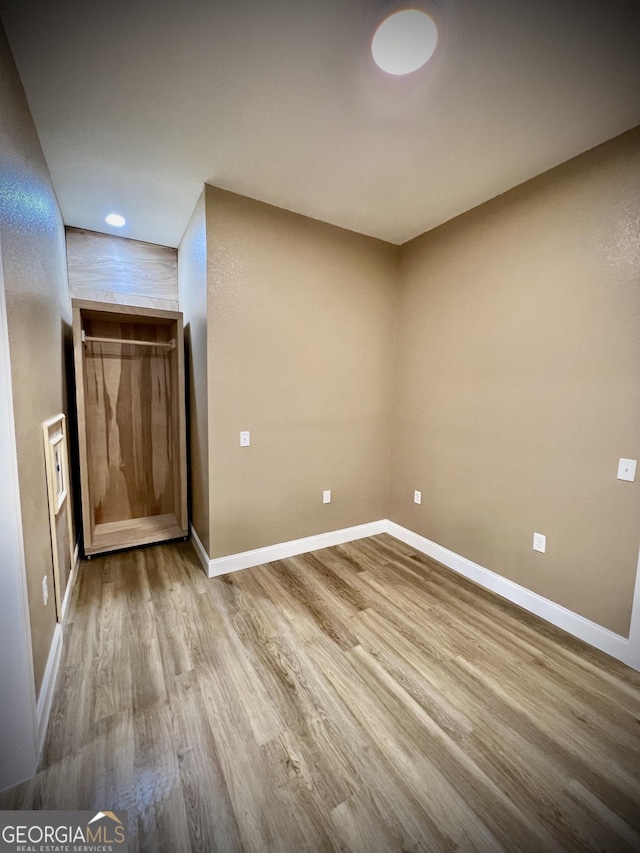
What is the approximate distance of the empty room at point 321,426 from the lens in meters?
1.16

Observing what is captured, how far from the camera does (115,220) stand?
265cm

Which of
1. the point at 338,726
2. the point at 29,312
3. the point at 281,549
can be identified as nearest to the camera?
the point at 338,726

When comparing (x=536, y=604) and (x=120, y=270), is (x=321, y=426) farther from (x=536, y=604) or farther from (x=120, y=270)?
(x=120, y=270)

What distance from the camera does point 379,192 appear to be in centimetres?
225

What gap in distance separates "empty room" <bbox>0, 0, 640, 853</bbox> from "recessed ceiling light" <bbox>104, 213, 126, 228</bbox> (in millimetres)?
37

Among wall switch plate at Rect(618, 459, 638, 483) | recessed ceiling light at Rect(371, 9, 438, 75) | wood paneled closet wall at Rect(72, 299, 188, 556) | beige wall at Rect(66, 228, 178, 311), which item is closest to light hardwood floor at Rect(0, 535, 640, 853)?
wood paneled closet wall at Rect(72, 299, 188, 556)

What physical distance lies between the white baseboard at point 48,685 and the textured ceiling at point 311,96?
2.58 meters

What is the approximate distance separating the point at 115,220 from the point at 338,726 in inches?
142

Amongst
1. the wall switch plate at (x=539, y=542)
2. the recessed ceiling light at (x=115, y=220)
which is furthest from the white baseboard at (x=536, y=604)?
the recessed ceiling light at (x=115, y=220)

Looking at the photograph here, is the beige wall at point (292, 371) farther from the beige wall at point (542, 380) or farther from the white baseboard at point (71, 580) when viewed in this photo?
the white baseboard at point (71, 580)

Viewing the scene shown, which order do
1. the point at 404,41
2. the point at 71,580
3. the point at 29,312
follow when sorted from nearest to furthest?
the point at 404,41 → the point at 29,312 → the point at 71,580

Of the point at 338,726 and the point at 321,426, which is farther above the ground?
the point at 321,426

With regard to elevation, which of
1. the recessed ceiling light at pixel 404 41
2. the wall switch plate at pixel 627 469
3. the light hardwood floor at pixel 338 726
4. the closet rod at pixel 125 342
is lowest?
the light hardwood floor at pixel 338 726

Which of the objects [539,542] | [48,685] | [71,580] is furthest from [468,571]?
[71,580]
